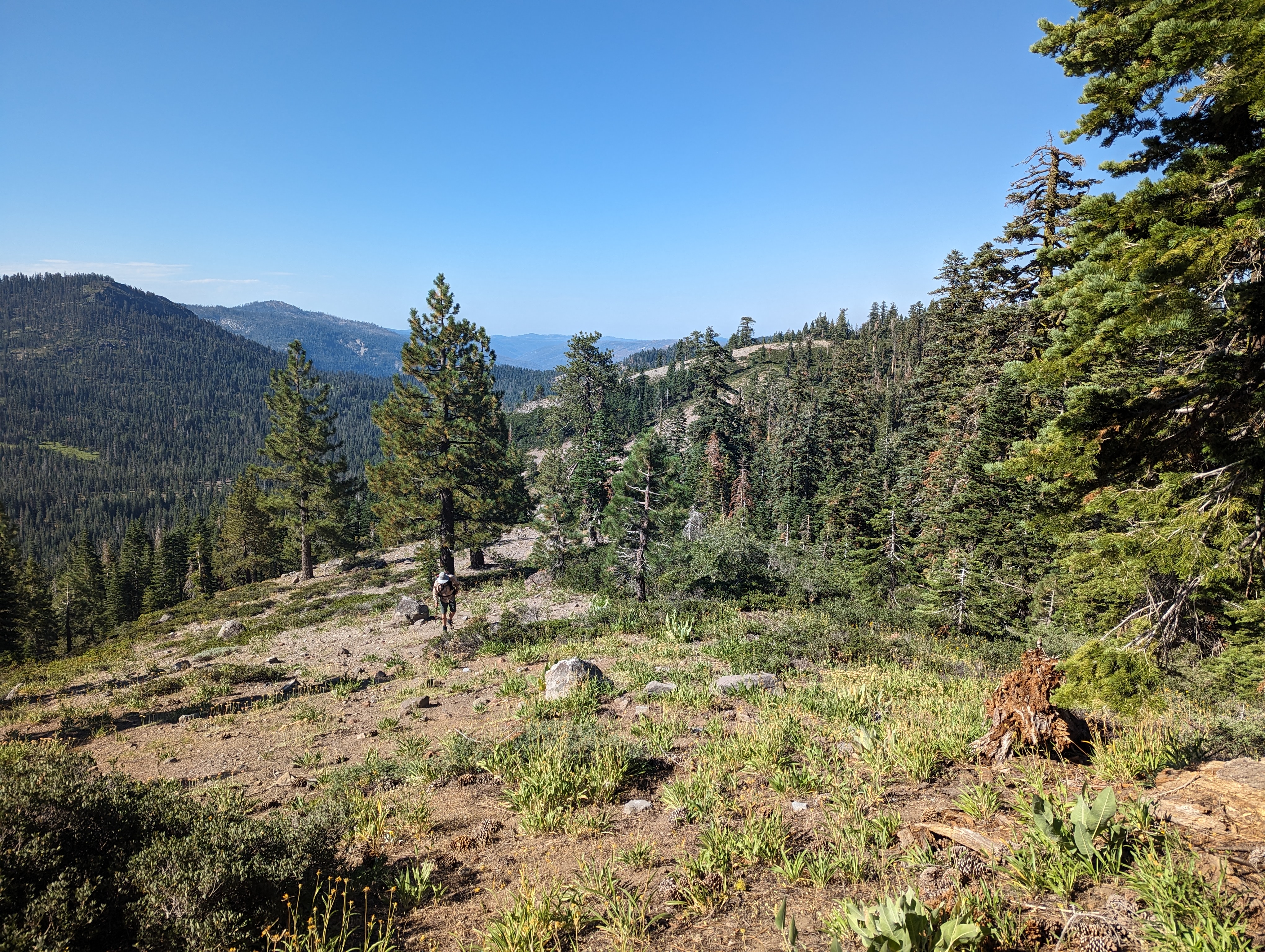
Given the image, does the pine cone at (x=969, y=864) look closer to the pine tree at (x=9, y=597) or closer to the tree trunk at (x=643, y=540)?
the tree trunk at (x=643, y=540)

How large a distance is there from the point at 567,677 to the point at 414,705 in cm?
316

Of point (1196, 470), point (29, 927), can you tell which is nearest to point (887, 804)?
point (1196, 470)

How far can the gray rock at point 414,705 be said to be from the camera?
1025 centimetres

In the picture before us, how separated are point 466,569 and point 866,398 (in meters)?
49.6

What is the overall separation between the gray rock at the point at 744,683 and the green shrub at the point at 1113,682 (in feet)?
16.0

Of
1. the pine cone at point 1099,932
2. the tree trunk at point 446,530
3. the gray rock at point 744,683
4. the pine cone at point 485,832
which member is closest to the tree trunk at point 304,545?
the tree trunk at point 446,530

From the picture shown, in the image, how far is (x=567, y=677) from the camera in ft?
33.4

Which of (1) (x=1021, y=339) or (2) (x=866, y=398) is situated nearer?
(1) (x=1021, y=339)

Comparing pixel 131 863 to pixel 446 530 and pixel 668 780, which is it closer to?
pixel 668 780

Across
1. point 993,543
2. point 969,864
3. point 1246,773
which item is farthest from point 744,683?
point 993,543

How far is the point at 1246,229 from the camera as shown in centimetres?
411

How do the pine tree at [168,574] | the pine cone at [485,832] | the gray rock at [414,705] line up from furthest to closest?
1. the pine tree at [168,574]
2. the gray rock at [414,705]
3. the pine cone at [485,832]

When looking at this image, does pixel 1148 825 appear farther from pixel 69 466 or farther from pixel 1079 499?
pixel 69 466

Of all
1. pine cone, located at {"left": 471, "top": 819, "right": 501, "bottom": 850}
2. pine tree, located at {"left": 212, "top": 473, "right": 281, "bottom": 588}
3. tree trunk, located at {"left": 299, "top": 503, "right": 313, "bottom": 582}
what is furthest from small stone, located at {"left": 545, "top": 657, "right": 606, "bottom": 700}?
pine tree, located at {"left": 212, "top": 473, "right": 281, "bottom": 588}
